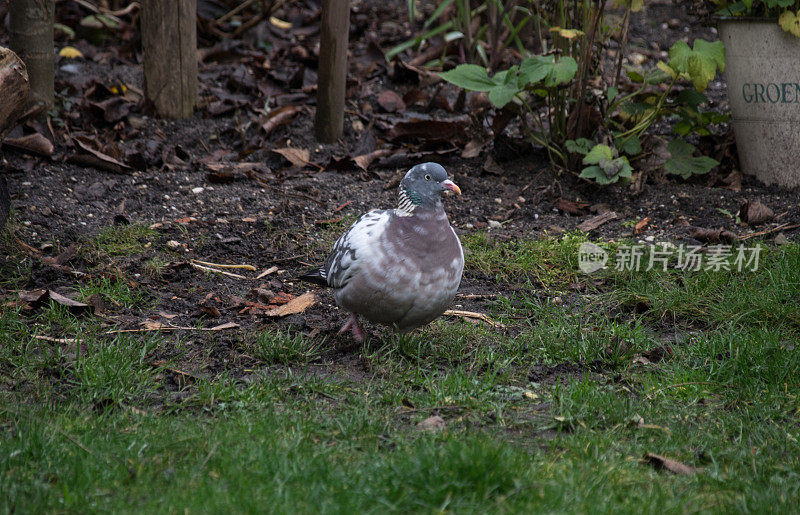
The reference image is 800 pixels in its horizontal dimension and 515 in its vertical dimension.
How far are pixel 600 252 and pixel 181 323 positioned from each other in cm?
248

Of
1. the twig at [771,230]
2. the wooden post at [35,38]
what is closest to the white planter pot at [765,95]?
the twig at [771,230]

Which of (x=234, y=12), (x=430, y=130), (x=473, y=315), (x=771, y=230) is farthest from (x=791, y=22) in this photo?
(x=234, y=12)

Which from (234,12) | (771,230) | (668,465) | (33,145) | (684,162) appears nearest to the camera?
(668,465)

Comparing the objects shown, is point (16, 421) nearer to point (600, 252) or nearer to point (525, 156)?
point (600, 252)

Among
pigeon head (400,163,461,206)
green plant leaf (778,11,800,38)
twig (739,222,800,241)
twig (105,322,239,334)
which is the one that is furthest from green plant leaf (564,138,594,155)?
twig (105,322,239,334)

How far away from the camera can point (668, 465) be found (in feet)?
8.79

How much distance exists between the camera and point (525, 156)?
5.93 m

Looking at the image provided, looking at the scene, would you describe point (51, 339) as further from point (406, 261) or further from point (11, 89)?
point (406, 261)

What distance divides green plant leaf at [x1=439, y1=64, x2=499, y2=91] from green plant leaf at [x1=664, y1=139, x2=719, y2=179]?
141 cm

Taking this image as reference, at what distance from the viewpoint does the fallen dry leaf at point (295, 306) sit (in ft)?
13.0

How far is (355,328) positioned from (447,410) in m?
0.84

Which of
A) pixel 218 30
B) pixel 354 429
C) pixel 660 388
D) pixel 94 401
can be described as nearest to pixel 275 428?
pixel 354 429

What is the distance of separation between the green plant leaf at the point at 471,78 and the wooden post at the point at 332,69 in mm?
892

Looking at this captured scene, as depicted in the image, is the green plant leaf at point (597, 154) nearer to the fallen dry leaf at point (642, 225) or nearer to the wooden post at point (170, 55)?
the fallen dry leaf at point (642, 225)
